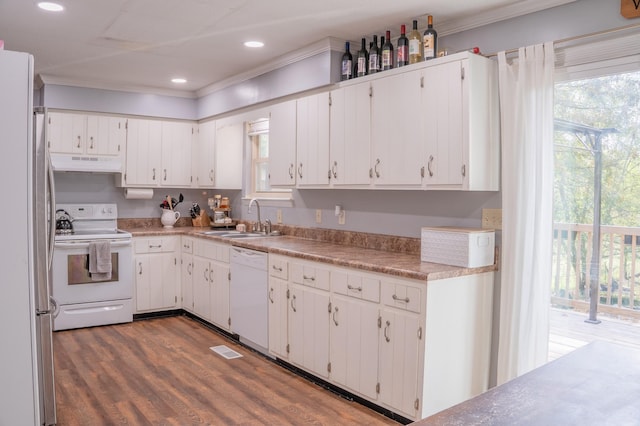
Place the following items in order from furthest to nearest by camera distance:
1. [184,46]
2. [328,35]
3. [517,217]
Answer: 1. [184,46]
2. [328,35]
3. [517,217]

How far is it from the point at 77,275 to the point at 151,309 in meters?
0.85

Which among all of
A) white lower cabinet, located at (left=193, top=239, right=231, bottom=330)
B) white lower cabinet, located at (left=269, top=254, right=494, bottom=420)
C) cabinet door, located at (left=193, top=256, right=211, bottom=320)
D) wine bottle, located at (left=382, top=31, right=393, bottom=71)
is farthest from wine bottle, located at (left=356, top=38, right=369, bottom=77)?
cabinet door, located at (left=193, top=256, right=211, bottom=320)

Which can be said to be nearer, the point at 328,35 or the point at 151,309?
the point at 328,35

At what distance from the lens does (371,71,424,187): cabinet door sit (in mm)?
3189

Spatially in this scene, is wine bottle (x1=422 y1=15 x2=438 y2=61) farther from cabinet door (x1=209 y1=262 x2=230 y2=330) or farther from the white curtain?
cabinet door (x1=209 y1=262 x2=230 y2=330)

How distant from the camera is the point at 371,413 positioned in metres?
3.03

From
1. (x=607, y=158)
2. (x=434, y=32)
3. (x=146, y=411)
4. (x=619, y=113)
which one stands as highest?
(x=434, y=32)

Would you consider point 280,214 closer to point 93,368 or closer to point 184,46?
point 184,46

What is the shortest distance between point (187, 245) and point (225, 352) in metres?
1.52

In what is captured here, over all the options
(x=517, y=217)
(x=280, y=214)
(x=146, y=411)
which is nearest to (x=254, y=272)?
(x=280, y=214)

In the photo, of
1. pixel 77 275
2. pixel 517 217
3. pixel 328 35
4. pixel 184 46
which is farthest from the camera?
pixel 77 275

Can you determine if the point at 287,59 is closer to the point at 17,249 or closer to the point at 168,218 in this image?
the point at 168,218

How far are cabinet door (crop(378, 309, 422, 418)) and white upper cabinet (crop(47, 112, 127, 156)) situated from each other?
3918mm

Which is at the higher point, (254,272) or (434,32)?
(434,32)
